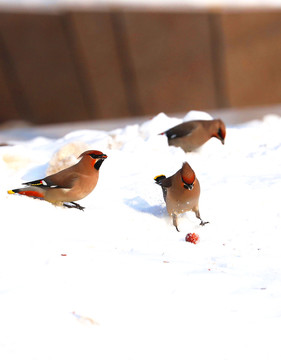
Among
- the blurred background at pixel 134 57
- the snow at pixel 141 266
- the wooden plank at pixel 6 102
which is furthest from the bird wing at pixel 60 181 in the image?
the wooden plank at pixel 6 102

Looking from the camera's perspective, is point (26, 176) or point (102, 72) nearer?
point (26, 176)

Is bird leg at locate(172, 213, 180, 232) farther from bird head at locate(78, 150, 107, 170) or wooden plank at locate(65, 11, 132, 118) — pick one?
wooden plank at locate(65, 11, 132, 118)

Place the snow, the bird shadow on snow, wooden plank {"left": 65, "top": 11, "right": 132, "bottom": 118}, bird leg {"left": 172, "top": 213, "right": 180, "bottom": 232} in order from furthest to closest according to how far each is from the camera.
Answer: wooden plank {"left": 65, "top": 11, "right": 132, "bottom": 118}
the bird shadow on snow
bird leg {"left": 172, "top": 213, "right": 180, "bottom": 232}
the snow

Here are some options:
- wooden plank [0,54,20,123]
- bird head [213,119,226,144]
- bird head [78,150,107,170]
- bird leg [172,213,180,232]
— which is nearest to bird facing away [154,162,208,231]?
bird leg [172,213,180,232]

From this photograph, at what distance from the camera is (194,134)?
19.4 ft

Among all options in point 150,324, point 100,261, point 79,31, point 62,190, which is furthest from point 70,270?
point 79,31

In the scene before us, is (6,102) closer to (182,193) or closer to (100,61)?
(100,61)

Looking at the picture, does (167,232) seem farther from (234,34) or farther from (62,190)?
(234,34)

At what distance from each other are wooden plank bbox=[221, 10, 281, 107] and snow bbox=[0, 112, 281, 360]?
Answer: 18.3 feet

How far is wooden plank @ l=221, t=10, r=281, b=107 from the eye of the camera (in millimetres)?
10750

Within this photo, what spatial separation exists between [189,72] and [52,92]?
10.0 ft

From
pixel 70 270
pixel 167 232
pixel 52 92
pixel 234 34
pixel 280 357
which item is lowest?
pixel 52 92

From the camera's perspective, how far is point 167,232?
442 cm

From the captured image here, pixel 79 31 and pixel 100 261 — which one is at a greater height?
pixel 100 261
